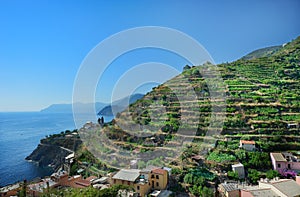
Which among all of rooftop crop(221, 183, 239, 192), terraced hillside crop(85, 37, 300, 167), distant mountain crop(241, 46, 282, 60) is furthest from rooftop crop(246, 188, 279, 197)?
distant mountain crop(241, 46, 282, 60)

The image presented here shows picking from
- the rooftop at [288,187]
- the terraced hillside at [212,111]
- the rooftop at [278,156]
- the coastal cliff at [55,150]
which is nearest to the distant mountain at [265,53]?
the terraced hillside at [212,111]

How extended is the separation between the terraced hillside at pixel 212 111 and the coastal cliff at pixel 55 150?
240 inches

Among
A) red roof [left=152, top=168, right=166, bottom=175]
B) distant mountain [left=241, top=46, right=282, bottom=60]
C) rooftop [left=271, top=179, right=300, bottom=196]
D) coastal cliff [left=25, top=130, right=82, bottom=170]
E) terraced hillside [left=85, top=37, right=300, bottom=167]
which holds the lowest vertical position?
coastal cliff [left=25, top=130, right=82, bottom=170]

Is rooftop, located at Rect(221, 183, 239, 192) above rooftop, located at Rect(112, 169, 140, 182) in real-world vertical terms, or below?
below

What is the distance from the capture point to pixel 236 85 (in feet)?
72.6

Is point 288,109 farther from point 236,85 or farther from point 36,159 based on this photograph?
point 36,159

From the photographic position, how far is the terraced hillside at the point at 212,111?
1495cm

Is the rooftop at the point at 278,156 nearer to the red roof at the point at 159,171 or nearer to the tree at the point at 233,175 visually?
the tree at the point at 233,175

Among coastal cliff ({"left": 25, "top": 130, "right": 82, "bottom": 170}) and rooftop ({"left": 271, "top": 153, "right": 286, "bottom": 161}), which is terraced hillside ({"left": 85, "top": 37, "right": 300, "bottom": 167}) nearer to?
rooftop ({"left": 271, "top": 153, "right": 286, "bottom": 161})

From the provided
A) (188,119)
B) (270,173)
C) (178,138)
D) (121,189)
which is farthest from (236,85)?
(121,189)

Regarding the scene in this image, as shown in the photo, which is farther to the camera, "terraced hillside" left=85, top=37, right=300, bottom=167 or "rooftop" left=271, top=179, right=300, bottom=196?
"terraced hillside" left=85, top=37, right=300, bottom=167

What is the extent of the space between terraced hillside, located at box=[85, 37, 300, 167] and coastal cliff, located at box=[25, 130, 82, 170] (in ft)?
20.0

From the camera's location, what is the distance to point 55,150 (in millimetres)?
24562

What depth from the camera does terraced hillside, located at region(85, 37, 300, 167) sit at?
49.0ft
